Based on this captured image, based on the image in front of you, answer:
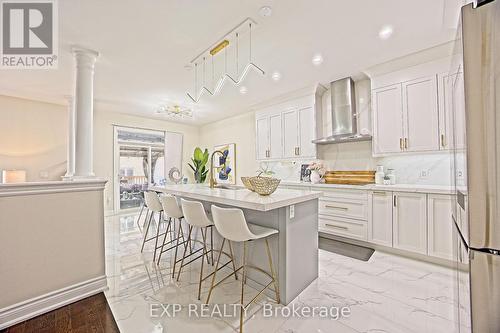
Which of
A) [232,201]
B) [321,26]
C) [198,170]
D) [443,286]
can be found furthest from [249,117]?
[443,286]

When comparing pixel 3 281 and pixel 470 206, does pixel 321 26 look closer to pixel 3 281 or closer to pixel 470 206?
pixel 470 206

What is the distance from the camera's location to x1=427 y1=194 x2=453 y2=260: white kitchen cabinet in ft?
8.23

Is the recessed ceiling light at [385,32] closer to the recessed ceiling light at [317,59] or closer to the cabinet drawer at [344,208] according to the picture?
the recessed ceiling light at [317,59]

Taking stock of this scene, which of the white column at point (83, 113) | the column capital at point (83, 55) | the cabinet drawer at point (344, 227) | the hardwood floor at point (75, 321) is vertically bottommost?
the hardwood floor at point (75, 321)

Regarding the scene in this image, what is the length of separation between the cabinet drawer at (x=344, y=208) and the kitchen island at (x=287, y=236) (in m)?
1.33

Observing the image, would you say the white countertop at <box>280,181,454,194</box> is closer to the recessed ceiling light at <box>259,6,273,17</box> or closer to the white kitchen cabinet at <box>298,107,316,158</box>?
the white kitchen cabinet at <box>298,107,316,158</box>

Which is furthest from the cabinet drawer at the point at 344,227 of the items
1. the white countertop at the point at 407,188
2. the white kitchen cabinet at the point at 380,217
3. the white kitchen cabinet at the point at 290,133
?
the white kitchen cabinet at the point at 290,133

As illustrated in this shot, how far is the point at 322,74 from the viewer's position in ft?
11.5

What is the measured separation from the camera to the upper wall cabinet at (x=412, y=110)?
9.06 feet

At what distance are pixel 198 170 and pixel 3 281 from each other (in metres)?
5.09

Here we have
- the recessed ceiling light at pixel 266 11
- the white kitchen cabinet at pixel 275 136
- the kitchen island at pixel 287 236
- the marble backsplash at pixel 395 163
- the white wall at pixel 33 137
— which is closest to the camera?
the kitchen island at pixel 287 236

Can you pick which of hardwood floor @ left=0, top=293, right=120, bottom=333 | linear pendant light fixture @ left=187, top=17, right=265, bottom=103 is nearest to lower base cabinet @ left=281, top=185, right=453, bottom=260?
linear pendant light fixture @ left=187, top=17, right=265, bottom=103

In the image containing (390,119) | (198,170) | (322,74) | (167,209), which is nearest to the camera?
(167,209)

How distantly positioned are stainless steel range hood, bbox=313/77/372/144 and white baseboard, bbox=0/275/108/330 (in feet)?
12.3
